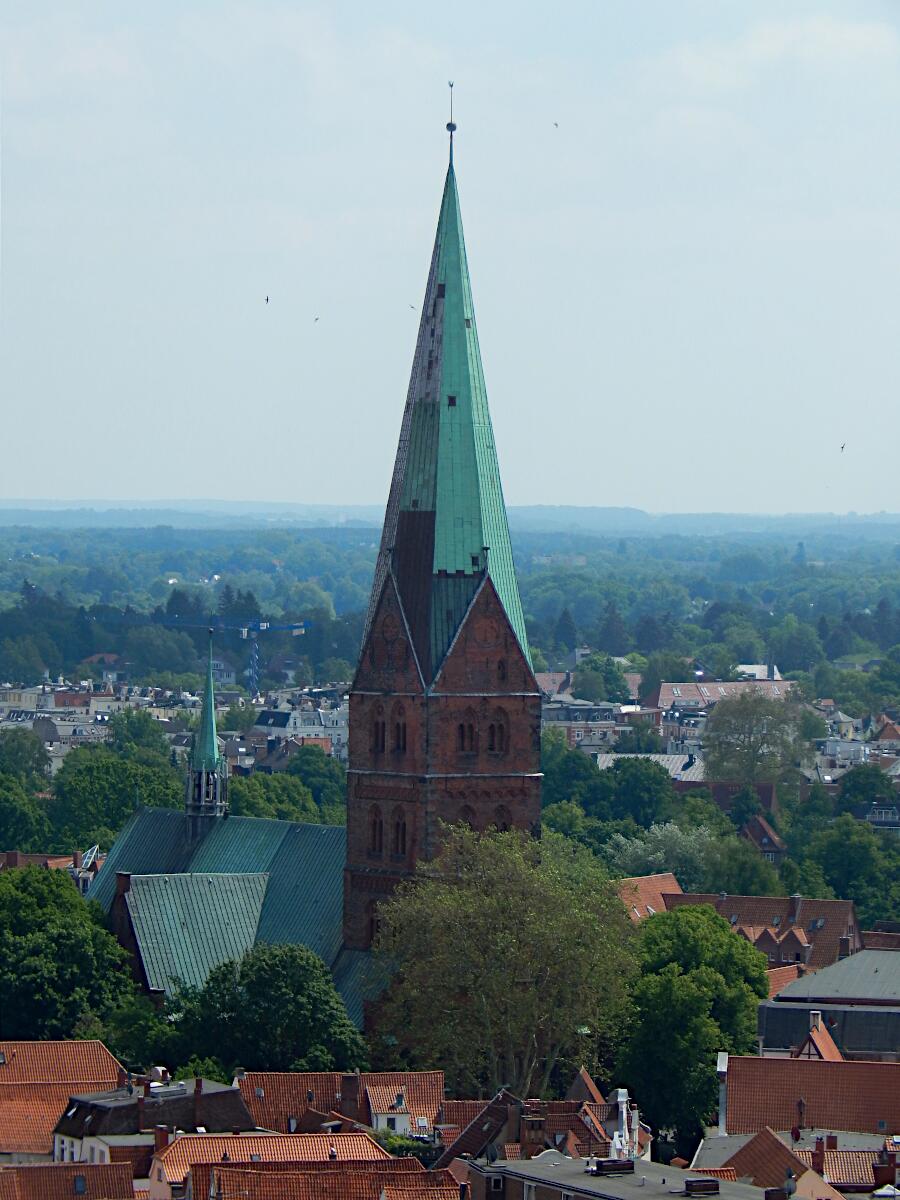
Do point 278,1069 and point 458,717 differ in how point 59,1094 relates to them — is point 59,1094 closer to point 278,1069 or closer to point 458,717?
point 278,1069

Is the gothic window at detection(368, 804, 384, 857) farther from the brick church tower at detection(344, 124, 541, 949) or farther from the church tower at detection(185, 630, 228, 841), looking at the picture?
the church tower at detection(185, 630, 228, 841)

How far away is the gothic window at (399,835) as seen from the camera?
95375 millimetres

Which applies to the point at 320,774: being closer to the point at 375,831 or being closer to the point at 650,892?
the point at 650,892

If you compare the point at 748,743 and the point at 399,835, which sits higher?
the point at 399,835

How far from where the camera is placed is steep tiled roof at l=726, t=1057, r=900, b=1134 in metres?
81.6

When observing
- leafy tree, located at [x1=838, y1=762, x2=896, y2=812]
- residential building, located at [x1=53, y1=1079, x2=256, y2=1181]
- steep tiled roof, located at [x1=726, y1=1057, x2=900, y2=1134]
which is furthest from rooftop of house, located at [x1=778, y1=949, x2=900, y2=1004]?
leafy tree, located at [x1=838, y1=762, x2=896, y2=812]

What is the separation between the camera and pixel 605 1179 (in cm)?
6888

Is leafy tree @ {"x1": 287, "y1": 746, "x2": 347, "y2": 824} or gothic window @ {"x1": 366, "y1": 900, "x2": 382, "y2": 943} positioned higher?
gothic window @ {"x1": 366, "y1": 900, "x2": 382, "y2": 943}

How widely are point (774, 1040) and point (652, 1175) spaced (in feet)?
81.5

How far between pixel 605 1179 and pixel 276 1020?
2175cm

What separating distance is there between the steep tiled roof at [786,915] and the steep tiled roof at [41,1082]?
4118 cm

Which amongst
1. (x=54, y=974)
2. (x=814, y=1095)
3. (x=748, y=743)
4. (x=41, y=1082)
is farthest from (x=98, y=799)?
(x=814, y=1095)

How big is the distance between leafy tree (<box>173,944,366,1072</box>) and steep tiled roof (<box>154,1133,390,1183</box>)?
40.7 feet

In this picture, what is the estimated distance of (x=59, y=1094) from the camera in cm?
8406
